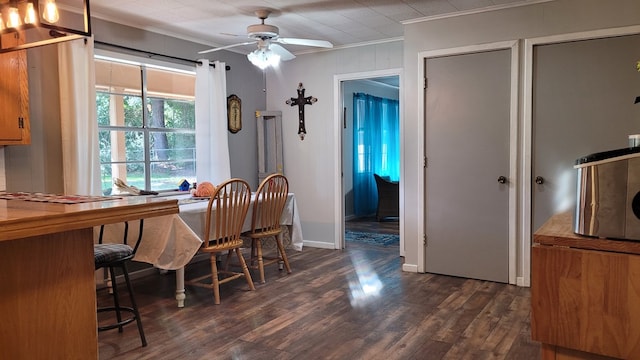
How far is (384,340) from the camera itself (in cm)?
287

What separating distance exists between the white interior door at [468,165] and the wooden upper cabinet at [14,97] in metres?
3.09

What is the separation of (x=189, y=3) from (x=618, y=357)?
356 cm

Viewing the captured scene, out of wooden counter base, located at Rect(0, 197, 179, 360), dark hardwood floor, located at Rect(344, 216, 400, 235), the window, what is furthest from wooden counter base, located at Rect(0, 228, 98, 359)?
dark hardwood floor, located at Rect(344, 216, 400, 235)

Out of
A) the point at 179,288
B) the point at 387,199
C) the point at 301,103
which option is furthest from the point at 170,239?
the point at 387,199

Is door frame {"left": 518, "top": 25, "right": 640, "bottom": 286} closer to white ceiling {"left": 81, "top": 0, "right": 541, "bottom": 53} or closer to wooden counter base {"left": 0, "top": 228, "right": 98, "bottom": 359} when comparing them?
white ceiling {"left": 81, "top": 0, "right": 541, "bottom": 53}

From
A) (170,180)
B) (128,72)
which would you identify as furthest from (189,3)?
(170,180)

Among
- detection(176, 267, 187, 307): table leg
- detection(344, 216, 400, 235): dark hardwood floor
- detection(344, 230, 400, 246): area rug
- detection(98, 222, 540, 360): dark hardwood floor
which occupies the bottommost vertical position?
detection(98, 222, 540, 360): dark hardwood floor

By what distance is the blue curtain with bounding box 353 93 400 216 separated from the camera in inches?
312

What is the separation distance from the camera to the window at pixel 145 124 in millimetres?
4293

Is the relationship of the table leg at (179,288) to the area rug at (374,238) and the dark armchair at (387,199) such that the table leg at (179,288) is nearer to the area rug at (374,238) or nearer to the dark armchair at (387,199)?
the area rug at (374,238)

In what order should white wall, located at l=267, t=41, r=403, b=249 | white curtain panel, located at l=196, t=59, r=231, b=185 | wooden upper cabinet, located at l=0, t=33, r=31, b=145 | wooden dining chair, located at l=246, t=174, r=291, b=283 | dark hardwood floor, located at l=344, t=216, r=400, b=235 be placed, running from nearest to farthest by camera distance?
wooden upper cabinet, located at l=0, t=33, r=31, b=145, wooden dining chair, located at l=246, t=174, r=291, b=283, white curtain panel, located at l=196, t=59, r=231, b=185, white wall, located at l=267, t=41, r=403, b=249, dark hardwood floor, located at l=344, t=216, r=400, b=235

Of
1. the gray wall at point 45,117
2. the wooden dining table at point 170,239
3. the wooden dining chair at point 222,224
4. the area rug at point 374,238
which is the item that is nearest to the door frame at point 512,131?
the area rug at point 374,238

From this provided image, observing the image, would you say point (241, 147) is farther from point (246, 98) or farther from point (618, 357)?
point (618, 357)

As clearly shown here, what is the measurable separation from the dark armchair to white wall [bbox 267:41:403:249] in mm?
2213
